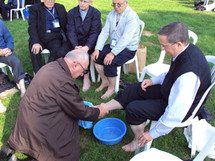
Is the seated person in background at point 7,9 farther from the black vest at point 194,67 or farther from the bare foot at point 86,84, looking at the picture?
the black vest at point 194,67

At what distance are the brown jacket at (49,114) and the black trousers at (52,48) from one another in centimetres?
193

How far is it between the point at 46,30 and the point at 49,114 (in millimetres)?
2526

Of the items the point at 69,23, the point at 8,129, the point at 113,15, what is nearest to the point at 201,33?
the point at 113,15

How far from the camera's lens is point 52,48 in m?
3.69

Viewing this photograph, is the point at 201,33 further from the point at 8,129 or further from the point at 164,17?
the point at 8,129

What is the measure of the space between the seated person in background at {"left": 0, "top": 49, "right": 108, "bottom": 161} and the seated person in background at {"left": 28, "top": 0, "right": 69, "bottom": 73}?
6.42ft

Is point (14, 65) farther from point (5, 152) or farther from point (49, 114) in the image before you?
point (49, 114)

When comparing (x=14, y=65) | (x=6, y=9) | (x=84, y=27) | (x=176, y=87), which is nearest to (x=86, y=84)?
(x=84, y=27)

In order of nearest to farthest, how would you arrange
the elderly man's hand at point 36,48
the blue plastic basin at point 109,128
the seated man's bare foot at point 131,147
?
the seated man's bare foot at point 131,147 → the blue plastic basin at point 109,128 → the elderly man's hand at point 36,48

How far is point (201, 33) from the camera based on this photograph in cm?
644

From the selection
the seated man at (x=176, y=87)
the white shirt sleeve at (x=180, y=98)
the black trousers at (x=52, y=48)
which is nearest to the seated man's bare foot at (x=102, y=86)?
the black trousers at (x=52, y=48)

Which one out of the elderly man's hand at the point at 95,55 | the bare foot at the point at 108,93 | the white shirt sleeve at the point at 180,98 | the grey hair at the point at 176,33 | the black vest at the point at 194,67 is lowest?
A: the bare foot at the point at 108,93

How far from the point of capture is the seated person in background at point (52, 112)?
1.66 meters

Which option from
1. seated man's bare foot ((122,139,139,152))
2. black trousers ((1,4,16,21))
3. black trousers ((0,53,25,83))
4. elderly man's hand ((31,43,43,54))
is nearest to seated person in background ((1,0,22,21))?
black trousers ((1,4,16,21))
